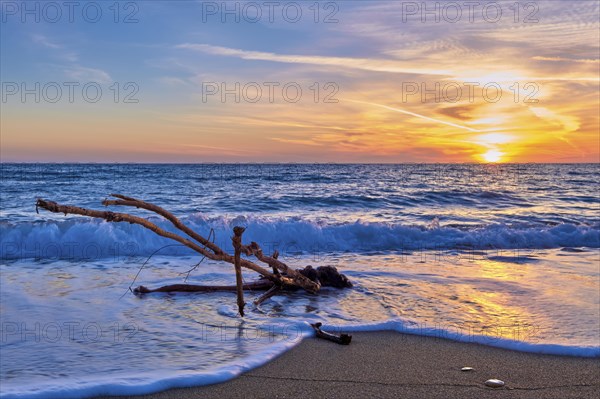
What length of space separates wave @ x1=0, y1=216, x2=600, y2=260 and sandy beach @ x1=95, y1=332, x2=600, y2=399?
7204mm

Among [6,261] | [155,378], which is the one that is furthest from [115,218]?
[6,261]

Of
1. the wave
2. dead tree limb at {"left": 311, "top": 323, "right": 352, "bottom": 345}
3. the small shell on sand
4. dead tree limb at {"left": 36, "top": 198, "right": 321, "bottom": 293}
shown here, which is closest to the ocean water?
the wave

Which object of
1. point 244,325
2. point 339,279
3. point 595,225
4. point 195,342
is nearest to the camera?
point 195,342

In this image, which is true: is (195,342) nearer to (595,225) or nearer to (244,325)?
(244,325)

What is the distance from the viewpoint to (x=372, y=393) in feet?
13.0

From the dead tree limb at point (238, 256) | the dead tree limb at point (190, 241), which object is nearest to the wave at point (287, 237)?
the dead tree limb at point (190, 241)

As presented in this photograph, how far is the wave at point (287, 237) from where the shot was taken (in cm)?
1189

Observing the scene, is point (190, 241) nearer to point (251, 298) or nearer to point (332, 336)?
point (332, 336)

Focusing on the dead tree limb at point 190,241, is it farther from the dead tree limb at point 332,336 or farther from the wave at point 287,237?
the wave at point 287,237

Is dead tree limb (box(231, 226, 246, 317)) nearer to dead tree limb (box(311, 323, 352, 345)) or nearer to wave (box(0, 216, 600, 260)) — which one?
dead tree limb (box(311, 323, 352, 345))

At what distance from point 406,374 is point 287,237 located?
988 cm

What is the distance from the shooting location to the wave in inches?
468

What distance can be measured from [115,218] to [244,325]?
2.38m

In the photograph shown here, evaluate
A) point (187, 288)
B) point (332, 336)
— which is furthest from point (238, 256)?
point (187, 288)
